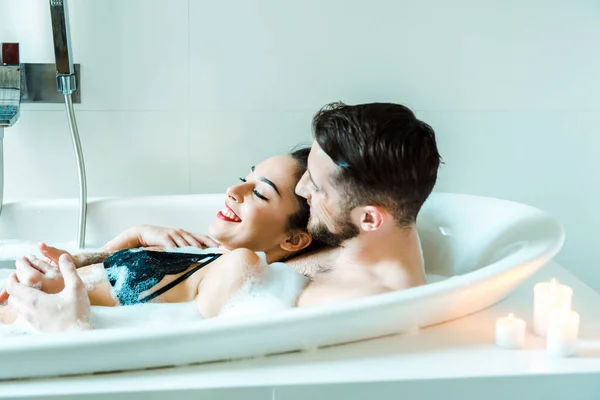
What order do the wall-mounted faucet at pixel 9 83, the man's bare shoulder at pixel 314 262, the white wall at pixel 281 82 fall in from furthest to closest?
the white wall at pixel 281 82
the wall-mounted faucet at pixel 9 83
the man's bare shoulder at pixel 314 262

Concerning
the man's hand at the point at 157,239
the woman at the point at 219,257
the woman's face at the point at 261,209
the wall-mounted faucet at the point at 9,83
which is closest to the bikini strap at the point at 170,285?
the woman at the point at 219,257

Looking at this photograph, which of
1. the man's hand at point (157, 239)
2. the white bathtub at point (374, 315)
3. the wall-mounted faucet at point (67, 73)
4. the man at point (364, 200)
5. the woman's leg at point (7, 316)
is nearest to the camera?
the white bathtub at point (374, 315)

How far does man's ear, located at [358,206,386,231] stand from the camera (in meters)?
1.57

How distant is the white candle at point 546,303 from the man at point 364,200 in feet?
0.81

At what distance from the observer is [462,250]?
1927 millimetres

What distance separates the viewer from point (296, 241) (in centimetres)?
190

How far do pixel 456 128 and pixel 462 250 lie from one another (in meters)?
0.69

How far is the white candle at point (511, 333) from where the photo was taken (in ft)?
4.58

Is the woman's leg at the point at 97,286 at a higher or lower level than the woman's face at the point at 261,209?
lower

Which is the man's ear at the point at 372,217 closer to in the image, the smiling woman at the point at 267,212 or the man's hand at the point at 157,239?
the smiling woman at the point at 267,212

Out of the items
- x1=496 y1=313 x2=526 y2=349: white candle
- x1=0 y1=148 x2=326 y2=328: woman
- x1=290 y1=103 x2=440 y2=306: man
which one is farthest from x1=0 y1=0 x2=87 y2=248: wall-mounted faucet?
x1=496 y1=313 x2=526 y2=349: white candle

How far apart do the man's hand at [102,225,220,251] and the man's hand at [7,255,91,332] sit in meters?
0.50

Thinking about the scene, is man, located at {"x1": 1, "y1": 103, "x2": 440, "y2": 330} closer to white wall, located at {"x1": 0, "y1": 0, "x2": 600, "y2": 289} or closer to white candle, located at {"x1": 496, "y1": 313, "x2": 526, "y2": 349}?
white candle, located at {"x1": 496, "y1": 313, "x2": 526, "y2": 349}

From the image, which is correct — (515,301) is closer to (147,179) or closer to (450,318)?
(450,318)
